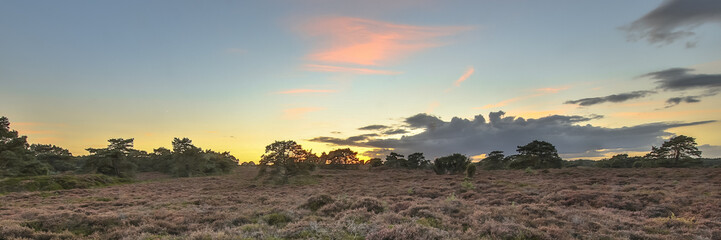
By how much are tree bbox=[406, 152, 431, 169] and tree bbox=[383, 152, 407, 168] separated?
1505mm

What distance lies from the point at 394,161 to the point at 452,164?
32570mm

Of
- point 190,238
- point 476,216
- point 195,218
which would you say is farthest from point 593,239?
point 195,218

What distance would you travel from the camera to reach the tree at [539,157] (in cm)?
6028

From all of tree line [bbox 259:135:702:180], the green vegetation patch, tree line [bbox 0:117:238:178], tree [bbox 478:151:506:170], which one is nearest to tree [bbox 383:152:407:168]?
tree line [bbox 259:135:702:180]

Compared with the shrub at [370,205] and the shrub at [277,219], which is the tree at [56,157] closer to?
the shrub at [277,219]

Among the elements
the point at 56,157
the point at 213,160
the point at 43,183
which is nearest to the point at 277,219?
the point at 43,183

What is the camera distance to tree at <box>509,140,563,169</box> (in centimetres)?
6028

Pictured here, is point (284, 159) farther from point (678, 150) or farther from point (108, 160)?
point (678, 150)

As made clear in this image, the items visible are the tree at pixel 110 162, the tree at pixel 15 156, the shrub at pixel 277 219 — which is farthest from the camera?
the tree at pixel 110 162

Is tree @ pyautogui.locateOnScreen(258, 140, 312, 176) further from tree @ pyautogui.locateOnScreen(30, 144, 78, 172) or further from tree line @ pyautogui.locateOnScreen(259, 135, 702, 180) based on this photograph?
tree @ pyautogui.locateOnScreen(30, 144, 78, 172)

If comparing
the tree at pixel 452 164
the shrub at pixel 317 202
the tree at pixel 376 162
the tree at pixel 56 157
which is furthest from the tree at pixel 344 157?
the shrub at pixel 317 202

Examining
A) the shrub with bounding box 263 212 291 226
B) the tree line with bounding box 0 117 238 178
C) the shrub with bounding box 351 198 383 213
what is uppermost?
the tree line with bounding box 0 117 238 178

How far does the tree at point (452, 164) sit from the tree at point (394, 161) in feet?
94.5

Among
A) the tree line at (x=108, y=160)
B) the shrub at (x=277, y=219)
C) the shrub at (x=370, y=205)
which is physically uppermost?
the tree line at (x=108, y=160)
